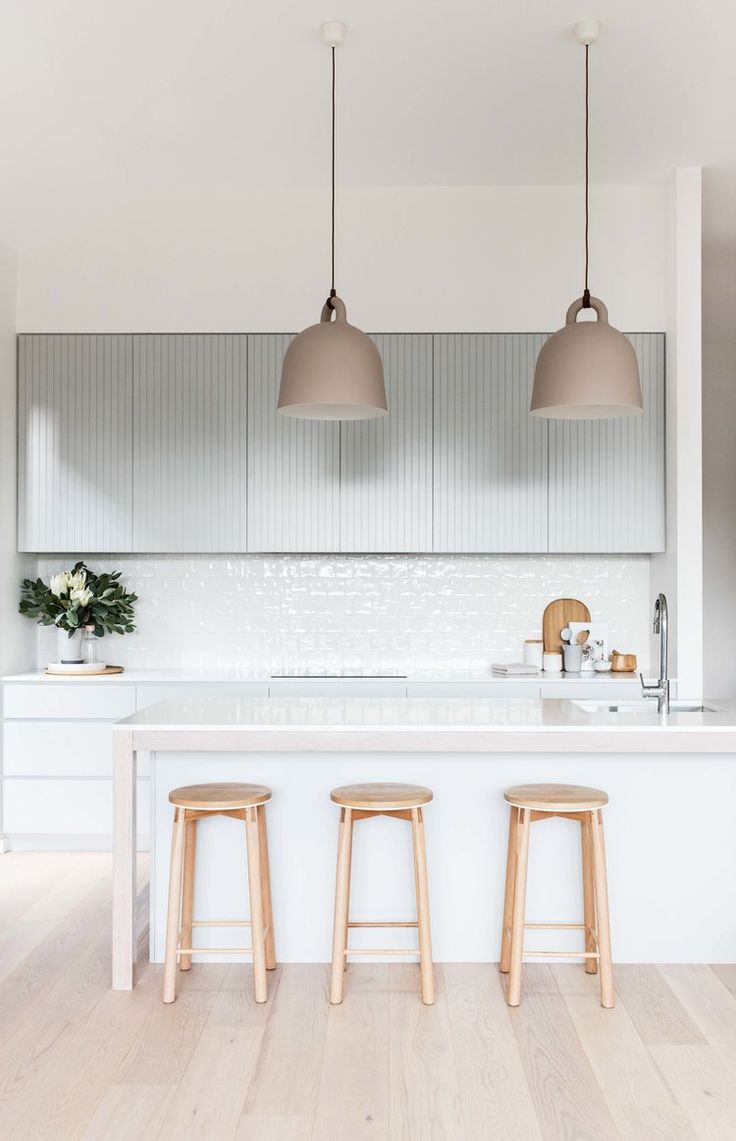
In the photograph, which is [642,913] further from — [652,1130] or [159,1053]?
[159,1053]

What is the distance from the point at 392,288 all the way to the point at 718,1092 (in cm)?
390

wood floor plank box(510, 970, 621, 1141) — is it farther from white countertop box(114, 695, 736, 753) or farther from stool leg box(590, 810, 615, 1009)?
white countertop box(114, 695, 736, 753)

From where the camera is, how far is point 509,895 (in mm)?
3295

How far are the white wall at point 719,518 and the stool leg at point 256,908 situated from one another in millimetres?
5092

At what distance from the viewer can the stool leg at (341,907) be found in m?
3.04

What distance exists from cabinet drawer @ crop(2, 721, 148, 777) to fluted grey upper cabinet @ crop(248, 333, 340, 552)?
1235 mm

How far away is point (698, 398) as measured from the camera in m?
4.90

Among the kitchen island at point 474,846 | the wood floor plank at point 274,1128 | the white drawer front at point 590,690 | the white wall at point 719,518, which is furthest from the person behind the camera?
the white wall at point 719,518

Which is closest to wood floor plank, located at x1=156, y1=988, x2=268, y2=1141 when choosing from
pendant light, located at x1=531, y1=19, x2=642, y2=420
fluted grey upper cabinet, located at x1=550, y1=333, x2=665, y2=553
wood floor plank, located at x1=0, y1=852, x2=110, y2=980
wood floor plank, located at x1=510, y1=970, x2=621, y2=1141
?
wood floor plank, located at x1=510, y1=970, x2=621, y2=1141

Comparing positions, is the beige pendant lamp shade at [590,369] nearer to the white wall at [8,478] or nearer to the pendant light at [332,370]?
the pendant light at [332,370]

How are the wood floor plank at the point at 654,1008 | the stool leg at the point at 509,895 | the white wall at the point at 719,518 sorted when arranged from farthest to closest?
the white wall at the point at 719,518 → the stool leg at the point at 509,895 → the wood floor plank at the point at 654,1008

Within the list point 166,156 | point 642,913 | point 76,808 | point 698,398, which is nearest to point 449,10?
point 166,156

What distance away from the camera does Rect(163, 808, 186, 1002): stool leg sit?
3051 millimetres

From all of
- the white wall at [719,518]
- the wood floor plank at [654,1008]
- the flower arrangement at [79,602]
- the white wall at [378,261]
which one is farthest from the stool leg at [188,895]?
the white wall at [719,518]
